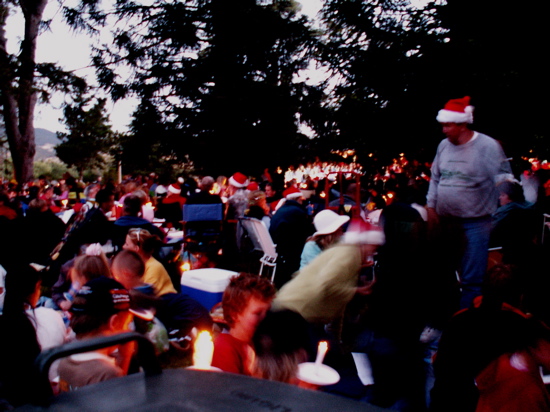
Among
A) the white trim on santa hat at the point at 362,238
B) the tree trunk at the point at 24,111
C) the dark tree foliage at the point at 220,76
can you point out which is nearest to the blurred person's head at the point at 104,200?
the white trim on santa hat at the point at 362,238

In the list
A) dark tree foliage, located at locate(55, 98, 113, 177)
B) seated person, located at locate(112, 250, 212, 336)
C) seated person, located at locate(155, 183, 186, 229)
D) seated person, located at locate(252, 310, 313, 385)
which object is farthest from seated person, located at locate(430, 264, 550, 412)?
dark tree foliage, located at locate(55, 98, 113, 177)

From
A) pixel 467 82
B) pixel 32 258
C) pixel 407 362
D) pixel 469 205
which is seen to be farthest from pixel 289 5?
pixel 407 362

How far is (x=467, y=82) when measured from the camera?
22.1 ft

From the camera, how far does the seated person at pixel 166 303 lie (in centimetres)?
415

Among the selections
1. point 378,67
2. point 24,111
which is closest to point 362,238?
point 378,67

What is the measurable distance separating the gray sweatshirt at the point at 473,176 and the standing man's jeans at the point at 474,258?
0.24 feet

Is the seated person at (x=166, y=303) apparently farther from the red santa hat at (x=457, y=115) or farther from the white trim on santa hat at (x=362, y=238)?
the red santa hat at (x=457, y=115)

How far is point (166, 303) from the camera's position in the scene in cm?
462

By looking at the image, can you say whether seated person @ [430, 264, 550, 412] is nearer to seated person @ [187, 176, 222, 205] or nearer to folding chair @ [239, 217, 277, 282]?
folding chair @ [239, 217, 277, 282]

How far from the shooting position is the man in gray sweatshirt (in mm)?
3828

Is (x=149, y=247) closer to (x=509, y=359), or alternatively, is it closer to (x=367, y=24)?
(x=509, y=359)

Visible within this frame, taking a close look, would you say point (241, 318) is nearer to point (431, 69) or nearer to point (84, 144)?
point (431, 69)

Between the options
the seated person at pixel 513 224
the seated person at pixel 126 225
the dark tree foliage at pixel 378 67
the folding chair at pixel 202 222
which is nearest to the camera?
the seated person at pixel 513 224

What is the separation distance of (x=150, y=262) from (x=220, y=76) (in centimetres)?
1125
